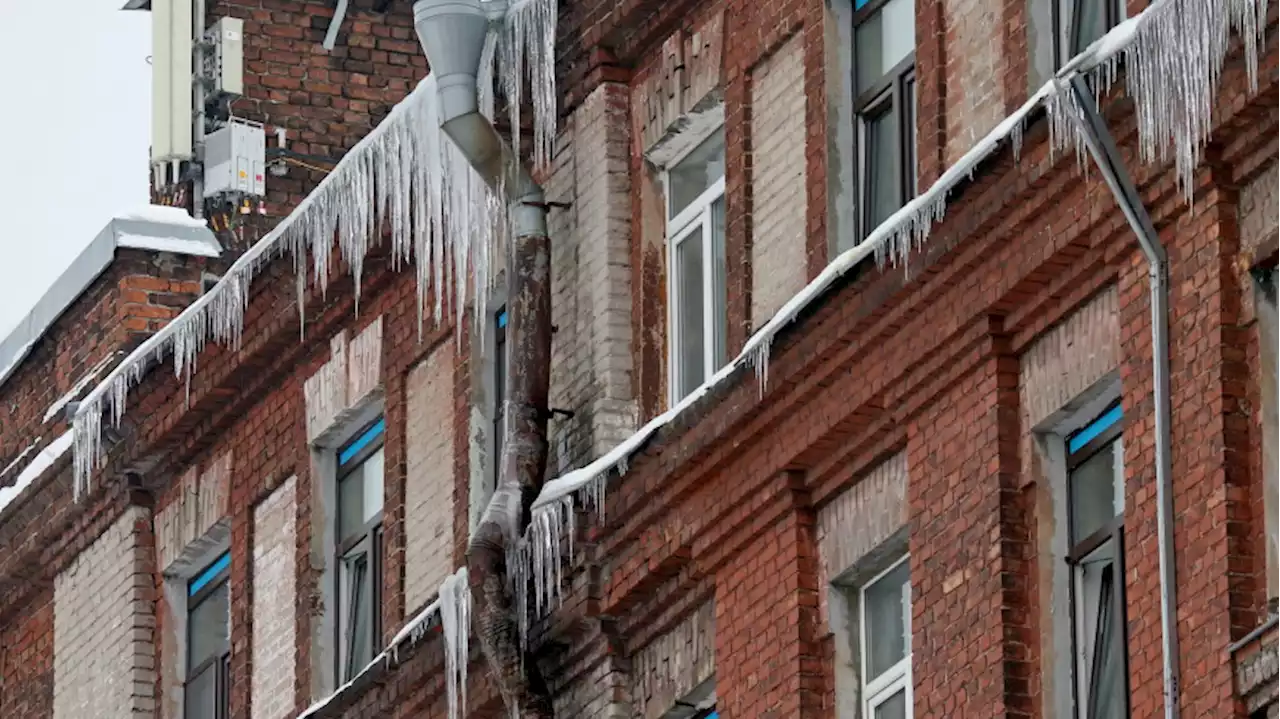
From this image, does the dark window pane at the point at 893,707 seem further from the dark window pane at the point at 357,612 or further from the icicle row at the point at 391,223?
the dark window pane at the point at 357,612

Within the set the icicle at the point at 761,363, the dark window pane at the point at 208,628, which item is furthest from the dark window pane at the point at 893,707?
the dark window pane at the point at 208,628

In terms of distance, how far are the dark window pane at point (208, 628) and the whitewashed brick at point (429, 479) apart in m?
2.46

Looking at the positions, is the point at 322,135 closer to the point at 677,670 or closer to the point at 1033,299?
the point at 677,670

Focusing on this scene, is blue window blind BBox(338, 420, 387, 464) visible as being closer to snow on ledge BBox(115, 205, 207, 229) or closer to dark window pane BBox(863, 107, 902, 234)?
snow on ledge BBox(115, 205, 207, 229)

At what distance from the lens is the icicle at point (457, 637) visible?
806 inches

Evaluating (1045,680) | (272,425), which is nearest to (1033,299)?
(1045,680)

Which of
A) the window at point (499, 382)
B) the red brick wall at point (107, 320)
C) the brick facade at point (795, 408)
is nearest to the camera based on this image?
the brick facade at point (795, 408)

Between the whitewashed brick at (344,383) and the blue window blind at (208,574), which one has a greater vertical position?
the whitewashed brick at (344,383)

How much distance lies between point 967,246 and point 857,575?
172 cm

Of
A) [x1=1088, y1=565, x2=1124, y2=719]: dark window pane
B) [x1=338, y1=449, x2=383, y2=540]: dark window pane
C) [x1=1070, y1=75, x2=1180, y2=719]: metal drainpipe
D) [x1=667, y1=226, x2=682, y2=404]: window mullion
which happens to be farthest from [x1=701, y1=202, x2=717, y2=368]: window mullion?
[x1=1070, y1=75, x2=1180, y2=719]: metal drainpipe

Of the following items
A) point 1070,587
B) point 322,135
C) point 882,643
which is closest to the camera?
point 1070,587

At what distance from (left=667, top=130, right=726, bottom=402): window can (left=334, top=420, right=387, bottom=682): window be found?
291cm

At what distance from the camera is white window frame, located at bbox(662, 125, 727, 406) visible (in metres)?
19.8

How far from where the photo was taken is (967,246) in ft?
55.8
